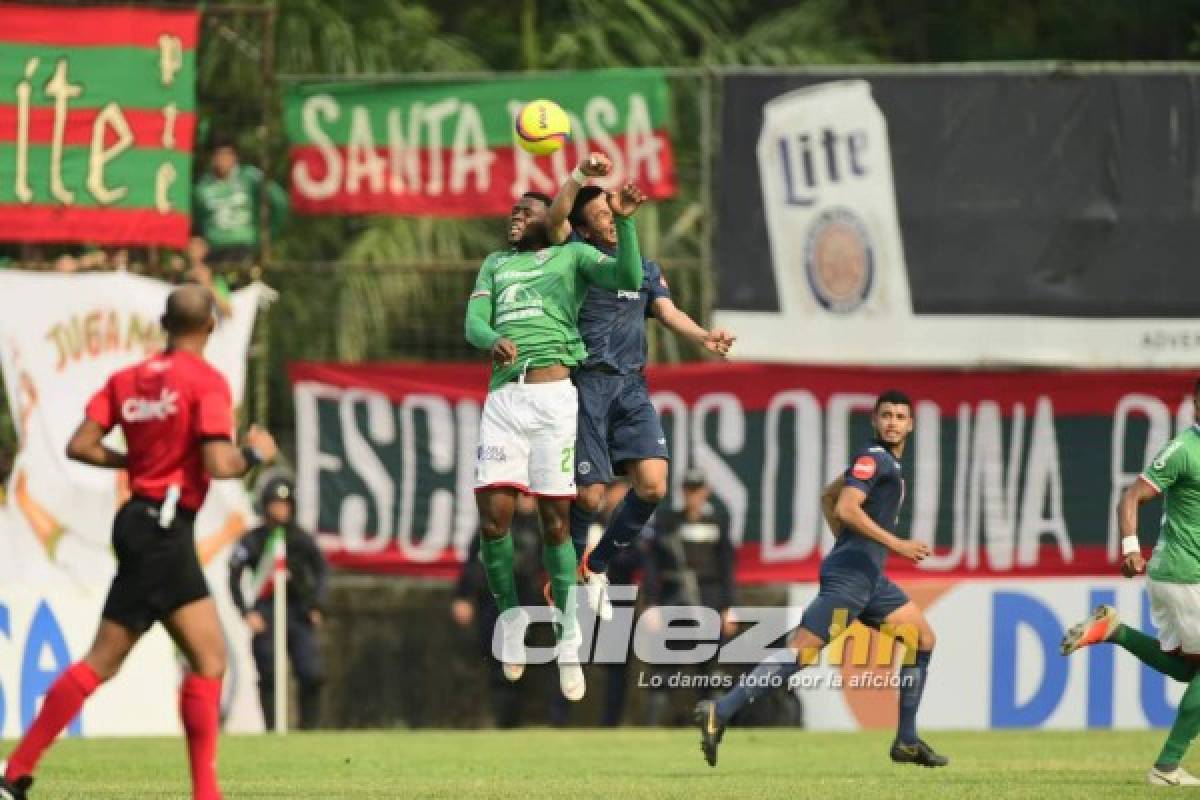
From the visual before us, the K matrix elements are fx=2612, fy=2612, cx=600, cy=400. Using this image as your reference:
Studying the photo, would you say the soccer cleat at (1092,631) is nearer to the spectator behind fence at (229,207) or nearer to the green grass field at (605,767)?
the green grass field at (605,767)

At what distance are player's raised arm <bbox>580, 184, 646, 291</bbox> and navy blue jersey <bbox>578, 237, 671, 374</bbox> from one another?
2.37ft

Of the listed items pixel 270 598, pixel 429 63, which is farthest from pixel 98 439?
pixel 429 63

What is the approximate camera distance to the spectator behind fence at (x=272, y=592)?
22672mm

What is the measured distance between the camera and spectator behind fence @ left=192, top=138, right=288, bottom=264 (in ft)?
75.5

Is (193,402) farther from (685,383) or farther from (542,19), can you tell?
(542,19)

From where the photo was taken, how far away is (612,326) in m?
15.7

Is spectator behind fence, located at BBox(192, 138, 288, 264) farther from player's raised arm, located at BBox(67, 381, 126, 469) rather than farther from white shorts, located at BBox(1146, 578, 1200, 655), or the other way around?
player's raised arm, located at BBox(67, 381, 126, 469)

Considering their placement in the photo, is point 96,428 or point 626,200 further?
point 626,200

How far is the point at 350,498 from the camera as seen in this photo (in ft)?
76.8

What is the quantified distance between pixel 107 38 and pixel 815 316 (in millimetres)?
6648

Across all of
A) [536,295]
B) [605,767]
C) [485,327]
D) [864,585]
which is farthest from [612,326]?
[605,767]

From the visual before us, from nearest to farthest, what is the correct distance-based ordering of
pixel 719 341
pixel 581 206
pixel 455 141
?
1. pixel 719 341
2. pixel 581 206
3. pixel 455 141

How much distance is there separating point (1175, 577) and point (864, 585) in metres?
1.94

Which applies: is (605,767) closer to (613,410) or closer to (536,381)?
(613,410)
